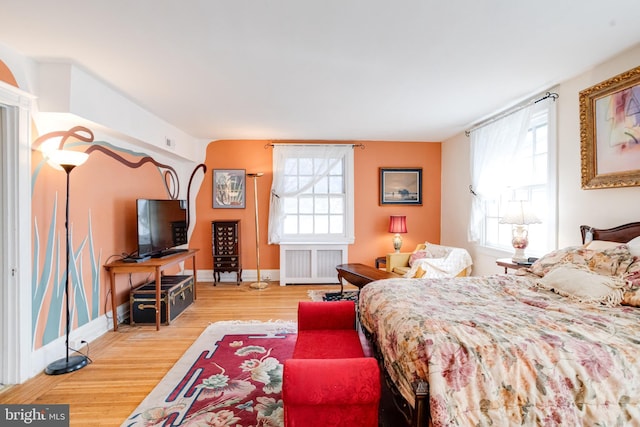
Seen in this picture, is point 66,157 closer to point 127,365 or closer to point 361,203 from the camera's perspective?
point 127,365

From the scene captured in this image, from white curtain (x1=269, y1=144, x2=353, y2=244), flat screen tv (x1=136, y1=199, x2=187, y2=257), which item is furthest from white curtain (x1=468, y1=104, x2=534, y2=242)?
flat screen tv (x1=136, y1=199, x2=187, y2=257)

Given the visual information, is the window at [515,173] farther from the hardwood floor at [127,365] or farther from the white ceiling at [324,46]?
the hardwood floor at [127,365]

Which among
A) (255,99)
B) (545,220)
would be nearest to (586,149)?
(545,220)

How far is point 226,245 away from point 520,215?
13.6ft

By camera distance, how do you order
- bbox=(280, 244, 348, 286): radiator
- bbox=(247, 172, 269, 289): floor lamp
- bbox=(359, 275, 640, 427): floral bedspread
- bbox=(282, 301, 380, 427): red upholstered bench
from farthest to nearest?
bbox=(280, 244, 348, 286): radiator → bbox=(247, 172, 269, 289): floor lamp → bbox=(282, 301, 380, 427): red upholstered bench → bbox=(359, 275, 640, 427): floral bedspread

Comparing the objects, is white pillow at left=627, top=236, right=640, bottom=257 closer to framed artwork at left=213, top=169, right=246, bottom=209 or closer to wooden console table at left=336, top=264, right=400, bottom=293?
wooden console table at left=336, top=264, right=400, bottom=293

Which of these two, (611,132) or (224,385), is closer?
(224,385)

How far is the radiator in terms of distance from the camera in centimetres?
519

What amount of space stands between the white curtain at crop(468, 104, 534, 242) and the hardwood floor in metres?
2.96

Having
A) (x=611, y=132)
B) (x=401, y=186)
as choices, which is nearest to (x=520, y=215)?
(x=611, y=132)

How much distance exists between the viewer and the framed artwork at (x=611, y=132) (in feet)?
7.64

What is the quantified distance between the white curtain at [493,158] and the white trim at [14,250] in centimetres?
476

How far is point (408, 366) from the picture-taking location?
136 centimetres

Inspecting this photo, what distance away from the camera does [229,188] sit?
537cm
